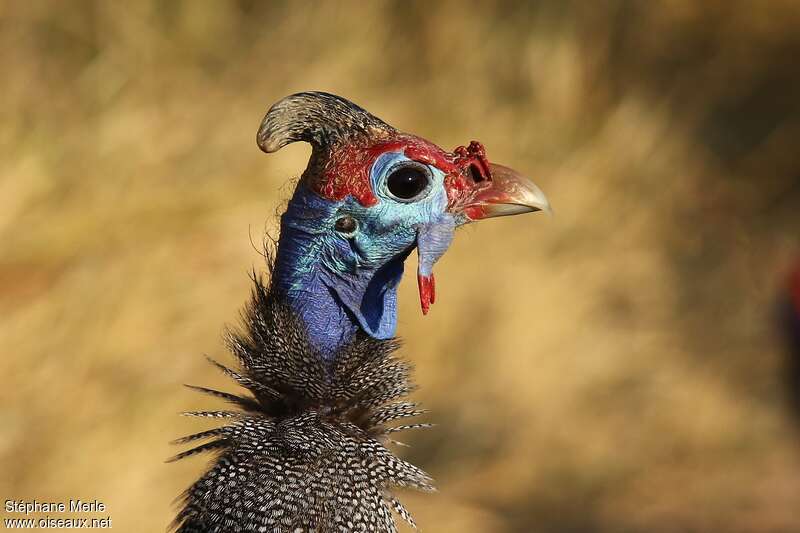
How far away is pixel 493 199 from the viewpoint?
9.23 ft

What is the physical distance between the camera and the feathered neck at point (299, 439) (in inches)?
97.0

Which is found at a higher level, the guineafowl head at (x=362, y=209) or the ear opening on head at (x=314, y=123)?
the ear opening on head at (x=314, y=123)

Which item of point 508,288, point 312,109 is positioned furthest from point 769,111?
point 312,109

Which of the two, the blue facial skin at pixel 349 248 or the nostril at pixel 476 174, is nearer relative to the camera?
the blue facial skin at pixel 349 248

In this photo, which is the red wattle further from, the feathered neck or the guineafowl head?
the feathered neck

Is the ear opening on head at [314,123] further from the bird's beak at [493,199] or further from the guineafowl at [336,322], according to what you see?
the bird's beak at [493,199]

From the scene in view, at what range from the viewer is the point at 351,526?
2.48 m

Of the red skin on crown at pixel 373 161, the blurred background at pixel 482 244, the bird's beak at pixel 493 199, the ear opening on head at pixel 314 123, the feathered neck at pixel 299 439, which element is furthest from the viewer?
the blurred background at pixel 482 244

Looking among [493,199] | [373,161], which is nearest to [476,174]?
[493,199]

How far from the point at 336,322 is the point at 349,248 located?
0.20 meters

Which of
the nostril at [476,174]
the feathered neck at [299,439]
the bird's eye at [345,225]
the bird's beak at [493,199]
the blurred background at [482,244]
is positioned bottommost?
the feathered neck at [299,439]

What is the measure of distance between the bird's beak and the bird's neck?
0.98 feet

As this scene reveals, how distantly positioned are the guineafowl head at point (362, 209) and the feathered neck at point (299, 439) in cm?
7

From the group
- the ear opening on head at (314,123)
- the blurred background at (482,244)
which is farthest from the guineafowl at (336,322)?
the blurred background at (482,244)
